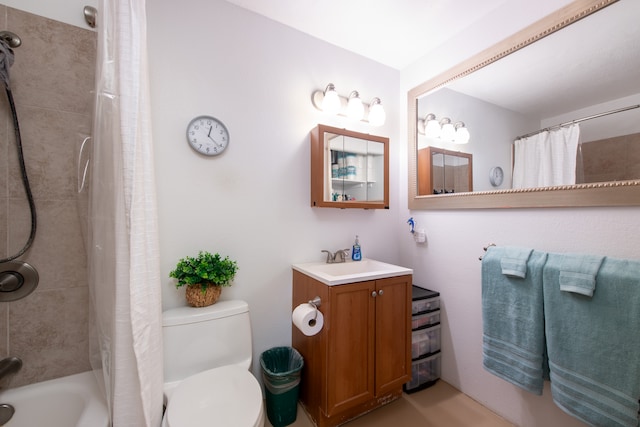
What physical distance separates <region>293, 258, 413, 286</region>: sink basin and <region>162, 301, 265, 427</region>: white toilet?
46 cm

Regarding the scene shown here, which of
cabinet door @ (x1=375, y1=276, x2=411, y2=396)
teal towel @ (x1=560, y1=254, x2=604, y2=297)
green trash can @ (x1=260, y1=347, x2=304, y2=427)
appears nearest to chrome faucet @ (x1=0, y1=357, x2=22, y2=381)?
green trash can @ (x1=260, y1=347, x2=304, y2=427)

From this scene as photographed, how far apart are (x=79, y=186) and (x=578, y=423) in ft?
8.96

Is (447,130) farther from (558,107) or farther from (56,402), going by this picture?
(56,402)

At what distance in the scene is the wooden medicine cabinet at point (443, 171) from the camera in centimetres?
174

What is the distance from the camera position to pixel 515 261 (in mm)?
1338

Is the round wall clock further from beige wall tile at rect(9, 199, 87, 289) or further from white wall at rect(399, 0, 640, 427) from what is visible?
beige wall tile at rect(9, 199, 87, 289)

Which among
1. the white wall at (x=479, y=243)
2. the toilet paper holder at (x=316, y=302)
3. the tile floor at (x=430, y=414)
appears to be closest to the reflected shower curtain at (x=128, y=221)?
the toilet paper holder at (x=316, y=302)

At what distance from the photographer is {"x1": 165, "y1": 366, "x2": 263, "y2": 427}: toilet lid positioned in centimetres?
96

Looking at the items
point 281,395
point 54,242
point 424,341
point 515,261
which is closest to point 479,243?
point 515,261

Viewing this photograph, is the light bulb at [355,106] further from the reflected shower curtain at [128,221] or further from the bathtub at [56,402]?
the bathtub at [56,402]

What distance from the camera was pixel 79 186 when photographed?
1.20 meters

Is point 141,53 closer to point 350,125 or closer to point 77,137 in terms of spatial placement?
point 77,137

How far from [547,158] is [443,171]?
0.61 m

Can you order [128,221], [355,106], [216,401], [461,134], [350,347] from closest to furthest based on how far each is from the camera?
[128,221]
[216,401]
[350,347]
[461,134]
[355,106]
